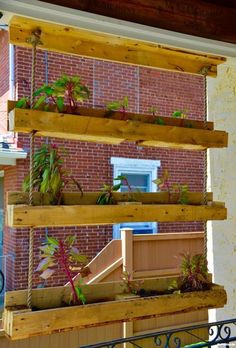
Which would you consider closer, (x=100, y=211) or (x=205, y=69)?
(x=100, y=211)

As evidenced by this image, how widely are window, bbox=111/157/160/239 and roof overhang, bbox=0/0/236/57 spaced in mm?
4299

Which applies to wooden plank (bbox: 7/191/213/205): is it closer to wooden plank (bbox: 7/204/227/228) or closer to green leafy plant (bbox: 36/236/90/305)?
wooden plank (bbox: 7/204/227/228)

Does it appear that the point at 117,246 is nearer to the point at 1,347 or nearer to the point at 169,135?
the point at 1,347

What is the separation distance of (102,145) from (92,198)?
14.4 feet

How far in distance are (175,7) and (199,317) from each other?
3.96 m

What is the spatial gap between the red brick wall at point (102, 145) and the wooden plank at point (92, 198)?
3.61 metres

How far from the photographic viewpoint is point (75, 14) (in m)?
1.38

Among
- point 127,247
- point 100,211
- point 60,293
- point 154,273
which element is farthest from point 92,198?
point 154,273

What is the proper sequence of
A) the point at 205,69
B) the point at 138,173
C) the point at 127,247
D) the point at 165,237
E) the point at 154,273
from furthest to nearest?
the point at 138,173 → the point at 165,237 → the point at 154,273 → the point at 127,247 → the point at 205,69

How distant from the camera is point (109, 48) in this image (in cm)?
161

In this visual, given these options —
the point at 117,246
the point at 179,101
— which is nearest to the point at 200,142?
the point at 117,246

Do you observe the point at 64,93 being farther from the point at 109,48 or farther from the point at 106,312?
the point at 106,312

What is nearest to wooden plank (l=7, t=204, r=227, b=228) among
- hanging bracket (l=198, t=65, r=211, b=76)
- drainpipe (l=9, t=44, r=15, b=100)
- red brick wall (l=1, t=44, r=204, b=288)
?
hanging bracket (l=198, t=65, r=211, b=76)

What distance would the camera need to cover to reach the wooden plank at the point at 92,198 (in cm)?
140
